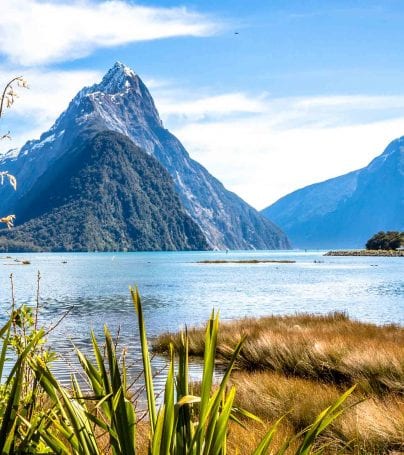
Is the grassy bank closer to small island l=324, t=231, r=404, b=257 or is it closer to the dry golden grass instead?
the dry golden grass

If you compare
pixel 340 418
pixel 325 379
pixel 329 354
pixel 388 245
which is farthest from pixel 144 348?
pixel 388 245

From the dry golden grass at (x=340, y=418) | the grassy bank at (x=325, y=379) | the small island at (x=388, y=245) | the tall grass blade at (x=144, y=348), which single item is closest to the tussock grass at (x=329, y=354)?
the grassy bank at (x=325, y=379)

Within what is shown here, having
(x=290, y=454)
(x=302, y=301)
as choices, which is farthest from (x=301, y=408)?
(x=302, y=301)

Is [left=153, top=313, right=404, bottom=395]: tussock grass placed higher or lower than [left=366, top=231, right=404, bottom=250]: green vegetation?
lower

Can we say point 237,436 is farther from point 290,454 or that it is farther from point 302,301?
point 302,301

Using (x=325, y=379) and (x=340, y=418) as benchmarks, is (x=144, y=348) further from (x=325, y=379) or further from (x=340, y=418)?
(x=325, y=379)

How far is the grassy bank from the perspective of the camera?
25.0 ft

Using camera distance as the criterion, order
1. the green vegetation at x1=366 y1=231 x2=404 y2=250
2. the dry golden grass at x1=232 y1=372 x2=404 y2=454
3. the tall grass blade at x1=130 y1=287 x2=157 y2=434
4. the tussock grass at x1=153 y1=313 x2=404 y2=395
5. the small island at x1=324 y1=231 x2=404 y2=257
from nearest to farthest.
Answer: the tall grass blade at x1=130 y1=287 x2=157 y2=434
the dry golden grass at x1=232 y1=372 x2=404 y2=454
the tussock grass at x1=153 y1=313 x2=404 y2=395
the small island at x1=324 y1=231 x2=404 y2=257
the green vegetation at x1=366 y1=231 x2=404 y2=250

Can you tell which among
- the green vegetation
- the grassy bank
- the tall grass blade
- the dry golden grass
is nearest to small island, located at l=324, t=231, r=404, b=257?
the green vegetation

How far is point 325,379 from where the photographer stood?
13523 mm

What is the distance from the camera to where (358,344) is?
47.2ft

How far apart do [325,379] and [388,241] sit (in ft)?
526

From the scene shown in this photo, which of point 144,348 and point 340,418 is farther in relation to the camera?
point 340,418

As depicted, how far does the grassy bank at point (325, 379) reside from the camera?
7.62 metres
